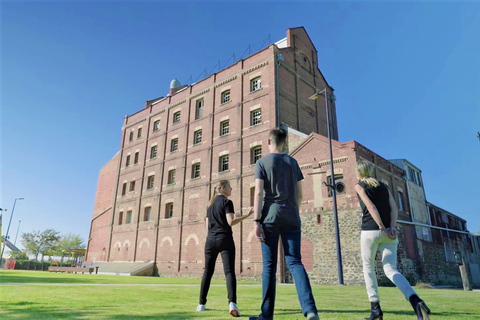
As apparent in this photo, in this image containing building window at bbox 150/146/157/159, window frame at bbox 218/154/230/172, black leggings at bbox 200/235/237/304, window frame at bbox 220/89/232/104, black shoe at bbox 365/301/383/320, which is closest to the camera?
black shoe at bbox 365/301/383/320

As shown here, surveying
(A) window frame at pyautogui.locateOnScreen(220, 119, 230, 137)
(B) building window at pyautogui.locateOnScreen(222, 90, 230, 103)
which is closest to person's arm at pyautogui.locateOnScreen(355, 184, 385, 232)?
(A) window frame at pyautogui.locateOnScreen(220, 119, 230, 137)

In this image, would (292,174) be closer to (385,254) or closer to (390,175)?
(385,254)

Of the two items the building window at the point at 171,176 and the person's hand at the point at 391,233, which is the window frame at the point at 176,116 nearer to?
the building window at the point at 171,176

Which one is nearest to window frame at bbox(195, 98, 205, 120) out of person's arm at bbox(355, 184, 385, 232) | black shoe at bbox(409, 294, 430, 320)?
person's arm at bbox(355, 184, 385, 232)

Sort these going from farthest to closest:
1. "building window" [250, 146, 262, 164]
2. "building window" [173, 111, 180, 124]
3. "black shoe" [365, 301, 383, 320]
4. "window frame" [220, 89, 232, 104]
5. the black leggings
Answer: "building window" [173, 111, 180, 124] → "window frame" [220, 89, 232, 104] → "building window" [250, 146, 262, 164] → the black leggings → "black shoe" [365, 301, 383, 320]

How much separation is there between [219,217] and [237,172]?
647 inches

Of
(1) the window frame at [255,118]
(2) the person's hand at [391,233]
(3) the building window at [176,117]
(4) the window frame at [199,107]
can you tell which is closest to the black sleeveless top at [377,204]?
(2) the person's hand at [391,233]

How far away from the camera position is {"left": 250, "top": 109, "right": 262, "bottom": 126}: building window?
2143cm

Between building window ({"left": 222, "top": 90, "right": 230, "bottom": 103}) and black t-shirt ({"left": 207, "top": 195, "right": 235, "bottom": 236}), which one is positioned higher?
building window ({"left": 222, "top": 90, "right": 230, "bottom": 103})

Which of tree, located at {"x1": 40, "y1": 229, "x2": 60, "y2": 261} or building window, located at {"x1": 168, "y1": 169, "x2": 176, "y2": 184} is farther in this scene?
tree, located at {"x1": 40, "y1": 229, "x2": 60, "y2": 261}

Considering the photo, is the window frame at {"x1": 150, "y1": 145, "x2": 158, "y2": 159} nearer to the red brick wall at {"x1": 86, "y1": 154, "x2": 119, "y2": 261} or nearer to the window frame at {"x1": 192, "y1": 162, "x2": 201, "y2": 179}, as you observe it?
the window frame at {"x1": 192, "y1": 162, "x2": 201, "y2": 179}

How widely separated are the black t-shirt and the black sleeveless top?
1.86 m

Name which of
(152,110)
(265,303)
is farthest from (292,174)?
(152,110)

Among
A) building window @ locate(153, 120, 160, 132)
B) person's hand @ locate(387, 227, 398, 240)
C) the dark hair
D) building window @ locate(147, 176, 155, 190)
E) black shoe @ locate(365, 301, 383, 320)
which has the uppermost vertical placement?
building window @ locate(153, 120, 160, 132)
